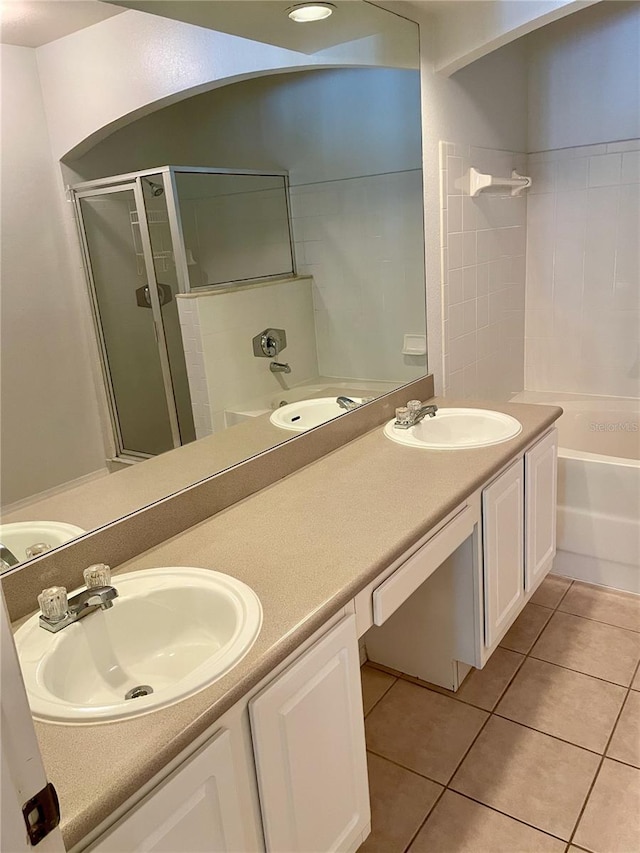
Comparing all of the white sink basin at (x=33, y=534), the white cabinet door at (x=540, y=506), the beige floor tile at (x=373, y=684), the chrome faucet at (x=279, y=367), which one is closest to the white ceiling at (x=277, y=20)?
the chrome faucet at (x=279, y=367)

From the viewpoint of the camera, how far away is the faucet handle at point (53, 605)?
1.16 meters

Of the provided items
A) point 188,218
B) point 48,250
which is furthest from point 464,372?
point 48,250

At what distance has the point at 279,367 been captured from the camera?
2.00 m

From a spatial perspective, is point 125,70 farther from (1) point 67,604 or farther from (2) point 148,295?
(1) point 67,604

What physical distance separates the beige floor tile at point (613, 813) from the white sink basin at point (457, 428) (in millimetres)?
1022

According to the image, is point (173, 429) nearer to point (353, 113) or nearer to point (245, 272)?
point (245, 272)

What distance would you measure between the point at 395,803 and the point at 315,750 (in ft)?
2.40

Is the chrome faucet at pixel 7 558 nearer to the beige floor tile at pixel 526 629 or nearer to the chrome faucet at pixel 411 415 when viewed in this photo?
the chrome faucet at pixel 411 415

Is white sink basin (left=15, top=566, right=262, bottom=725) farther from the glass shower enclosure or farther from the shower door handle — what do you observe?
the shower door handle

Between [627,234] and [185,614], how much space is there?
2792 millimetres

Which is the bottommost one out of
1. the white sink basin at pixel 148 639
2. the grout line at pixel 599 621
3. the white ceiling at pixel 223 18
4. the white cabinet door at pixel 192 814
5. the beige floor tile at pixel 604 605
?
the grout line at pixel 599 621

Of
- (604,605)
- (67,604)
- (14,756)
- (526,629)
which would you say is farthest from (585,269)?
(14,756)

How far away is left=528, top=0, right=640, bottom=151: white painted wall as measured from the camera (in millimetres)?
2881

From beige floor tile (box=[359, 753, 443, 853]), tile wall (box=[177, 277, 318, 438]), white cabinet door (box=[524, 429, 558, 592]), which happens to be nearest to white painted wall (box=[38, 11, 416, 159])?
tile wall (box=[177, 277, 318, 438])
